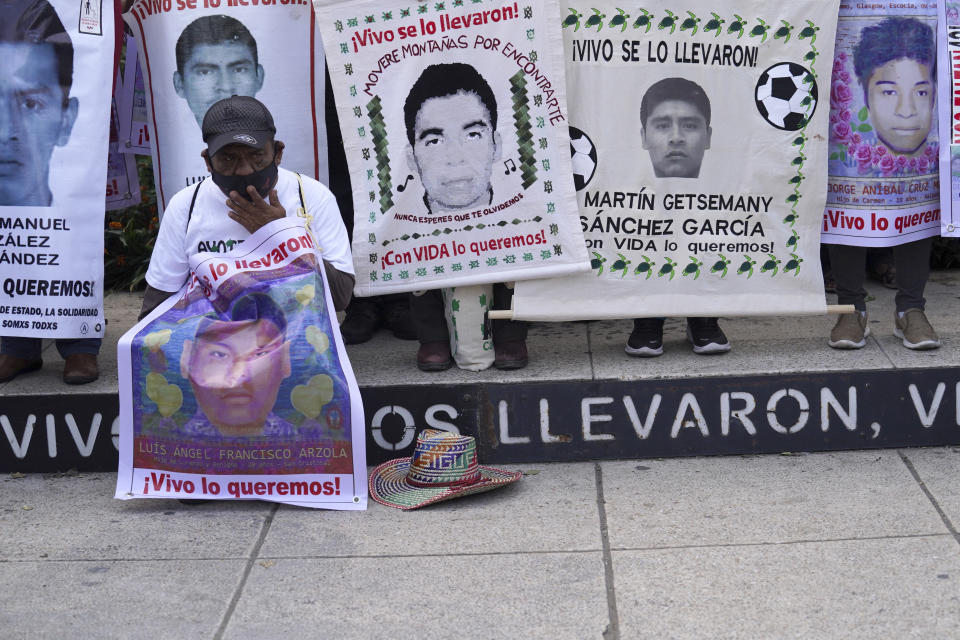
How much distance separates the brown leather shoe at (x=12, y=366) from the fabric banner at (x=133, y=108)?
3.20 ft

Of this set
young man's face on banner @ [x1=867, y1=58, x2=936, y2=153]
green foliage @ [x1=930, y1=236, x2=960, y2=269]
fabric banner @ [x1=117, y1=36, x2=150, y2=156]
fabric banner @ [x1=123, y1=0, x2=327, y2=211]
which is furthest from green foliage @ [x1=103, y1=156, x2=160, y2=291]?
green foliage @ [x1=930, y1=236, x2=960, y2=269]

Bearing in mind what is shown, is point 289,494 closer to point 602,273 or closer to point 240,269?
point 240,269

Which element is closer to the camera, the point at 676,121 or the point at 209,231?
the point at 209,231

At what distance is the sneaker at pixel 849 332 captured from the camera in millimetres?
4809

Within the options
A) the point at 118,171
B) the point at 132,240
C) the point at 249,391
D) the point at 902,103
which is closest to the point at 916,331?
the point at 902,103

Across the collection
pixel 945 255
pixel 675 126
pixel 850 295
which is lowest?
pixel 850 295

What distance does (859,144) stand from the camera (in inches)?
186

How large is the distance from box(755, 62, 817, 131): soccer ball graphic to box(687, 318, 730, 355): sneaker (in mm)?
796

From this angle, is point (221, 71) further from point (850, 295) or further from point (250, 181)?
point (850, 295)

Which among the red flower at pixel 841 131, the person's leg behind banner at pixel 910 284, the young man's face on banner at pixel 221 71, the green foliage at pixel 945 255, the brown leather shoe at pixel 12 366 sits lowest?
the brown leather shoe at pixel 12 366

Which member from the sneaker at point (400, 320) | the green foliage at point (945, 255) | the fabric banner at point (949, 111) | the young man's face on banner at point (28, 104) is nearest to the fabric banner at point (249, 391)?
the young man's face on banner at point (28, 104)

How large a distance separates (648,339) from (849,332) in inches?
30.3

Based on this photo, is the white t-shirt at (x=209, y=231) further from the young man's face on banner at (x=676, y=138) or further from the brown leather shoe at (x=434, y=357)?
the young man's face on banner at (x=676, y=138)

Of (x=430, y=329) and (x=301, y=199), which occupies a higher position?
(x=301, y=199)
